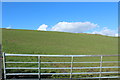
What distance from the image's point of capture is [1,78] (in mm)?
4227

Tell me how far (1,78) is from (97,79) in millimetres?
3471

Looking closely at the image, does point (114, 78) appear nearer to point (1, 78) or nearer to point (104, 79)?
point (104, 79)

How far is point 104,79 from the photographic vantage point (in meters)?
5.02

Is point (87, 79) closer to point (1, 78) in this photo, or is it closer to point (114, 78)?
point (114, 78)

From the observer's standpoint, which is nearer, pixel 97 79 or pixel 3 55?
pixel 3 55

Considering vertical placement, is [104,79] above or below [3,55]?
below

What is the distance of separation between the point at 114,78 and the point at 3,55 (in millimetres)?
4303

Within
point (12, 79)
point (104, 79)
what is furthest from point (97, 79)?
point (12, 79)

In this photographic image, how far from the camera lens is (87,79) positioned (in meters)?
4.93

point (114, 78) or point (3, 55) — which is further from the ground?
point (3, 55)

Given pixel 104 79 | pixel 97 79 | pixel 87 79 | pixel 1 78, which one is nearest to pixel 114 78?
pixel 104 79

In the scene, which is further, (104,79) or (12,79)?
(104,79)

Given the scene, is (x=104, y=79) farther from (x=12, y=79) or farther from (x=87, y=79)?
(x=12, y=79)

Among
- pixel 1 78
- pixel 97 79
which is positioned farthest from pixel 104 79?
pixel 1 78
